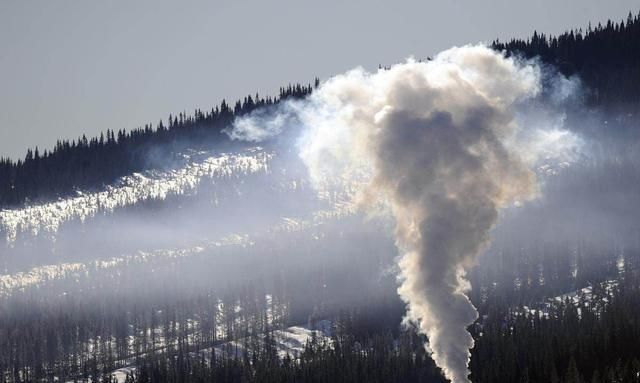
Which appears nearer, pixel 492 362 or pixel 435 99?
pixel 435 99

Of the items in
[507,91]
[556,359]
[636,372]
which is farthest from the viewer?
[556,359]

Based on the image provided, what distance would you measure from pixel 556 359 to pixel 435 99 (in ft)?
317

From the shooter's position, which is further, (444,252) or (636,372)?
(636,372)

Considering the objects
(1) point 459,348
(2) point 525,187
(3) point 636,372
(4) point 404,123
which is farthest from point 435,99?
(3) point 636,372

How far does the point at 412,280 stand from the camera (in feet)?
371

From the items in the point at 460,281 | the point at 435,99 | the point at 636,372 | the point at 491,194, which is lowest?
the point at 636,372

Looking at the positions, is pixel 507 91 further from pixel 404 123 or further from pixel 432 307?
pixel 432 307

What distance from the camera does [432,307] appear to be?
11162 centimetres

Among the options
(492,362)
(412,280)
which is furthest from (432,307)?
(492,362)

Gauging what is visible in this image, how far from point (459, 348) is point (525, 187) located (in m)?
17.3

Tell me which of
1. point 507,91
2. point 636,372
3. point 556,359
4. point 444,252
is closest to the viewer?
point 444,252

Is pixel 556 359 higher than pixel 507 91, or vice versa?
pixel 507 91

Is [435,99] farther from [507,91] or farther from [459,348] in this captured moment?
[459,348]

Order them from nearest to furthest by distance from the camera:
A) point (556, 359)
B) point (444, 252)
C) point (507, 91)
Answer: point (444, 252), point (507, 91), point (556, 359)
